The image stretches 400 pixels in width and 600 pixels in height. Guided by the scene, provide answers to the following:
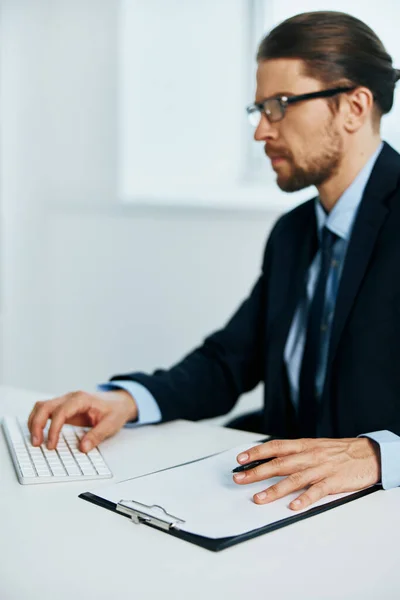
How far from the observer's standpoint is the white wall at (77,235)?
11.6ft

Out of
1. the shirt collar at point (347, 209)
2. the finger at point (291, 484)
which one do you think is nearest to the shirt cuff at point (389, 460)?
the finger at point (291, 484)

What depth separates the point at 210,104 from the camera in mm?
3447

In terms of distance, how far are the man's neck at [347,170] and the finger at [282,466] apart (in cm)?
87

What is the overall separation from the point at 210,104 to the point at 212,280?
74cm

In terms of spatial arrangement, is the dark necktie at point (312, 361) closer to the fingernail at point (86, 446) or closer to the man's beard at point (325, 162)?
the man's beard at point (325, 162)

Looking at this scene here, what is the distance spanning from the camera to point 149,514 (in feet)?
3.38

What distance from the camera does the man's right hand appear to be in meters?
1.37

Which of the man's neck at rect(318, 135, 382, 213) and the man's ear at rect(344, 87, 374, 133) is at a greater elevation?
the man's ear at rect(344, 87, 374, 133)

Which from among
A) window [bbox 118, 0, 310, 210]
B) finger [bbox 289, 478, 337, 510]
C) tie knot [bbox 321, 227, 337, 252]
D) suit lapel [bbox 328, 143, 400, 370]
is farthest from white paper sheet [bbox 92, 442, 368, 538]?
window [bbox 118, 0, 310, 210]

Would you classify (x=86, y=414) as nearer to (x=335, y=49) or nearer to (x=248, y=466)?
(x=248, y=466)

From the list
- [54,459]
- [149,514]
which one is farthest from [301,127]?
[149,514]

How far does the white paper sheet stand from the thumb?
0.63 ft

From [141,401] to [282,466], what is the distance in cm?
51

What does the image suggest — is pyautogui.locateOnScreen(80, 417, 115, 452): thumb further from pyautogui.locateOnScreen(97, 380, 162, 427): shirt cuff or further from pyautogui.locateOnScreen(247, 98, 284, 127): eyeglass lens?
pyautogui.locateOnScreen(247, 98, 284, 127): eyeglass lens
